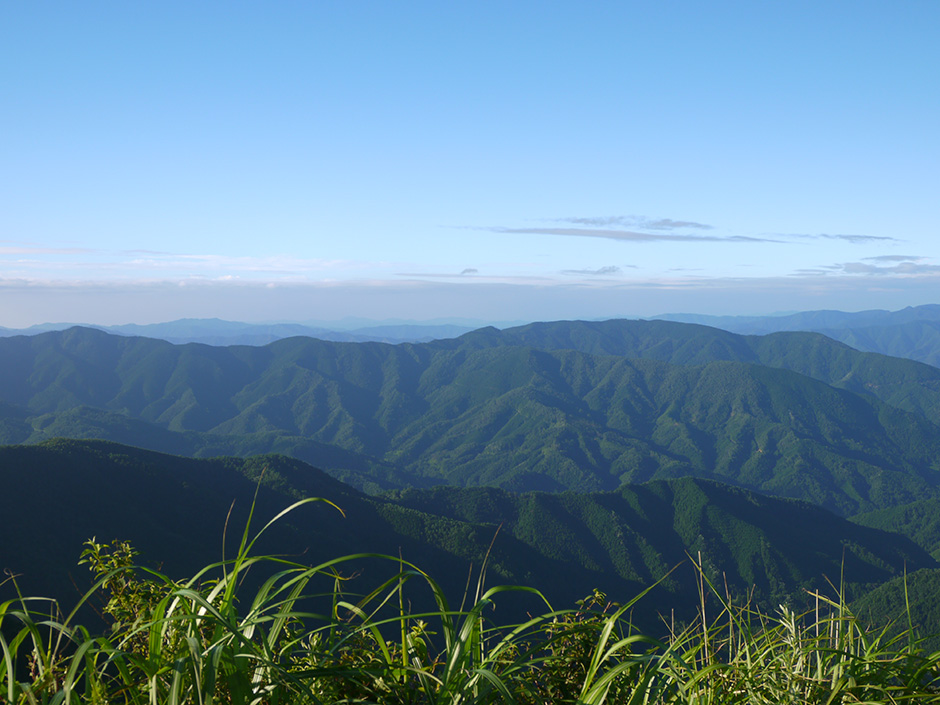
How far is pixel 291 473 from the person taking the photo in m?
133

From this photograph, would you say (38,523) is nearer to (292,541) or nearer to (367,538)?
(292,541)

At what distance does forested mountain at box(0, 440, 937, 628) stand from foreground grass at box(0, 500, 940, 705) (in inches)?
1217

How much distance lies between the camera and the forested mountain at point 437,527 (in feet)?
295

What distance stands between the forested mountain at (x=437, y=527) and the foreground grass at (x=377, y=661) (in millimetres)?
30902

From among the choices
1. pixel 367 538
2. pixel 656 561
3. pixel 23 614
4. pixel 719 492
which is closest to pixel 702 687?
pixel 23 614

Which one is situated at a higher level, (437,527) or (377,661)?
(377,661)

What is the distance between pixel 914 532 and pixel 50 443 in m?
235

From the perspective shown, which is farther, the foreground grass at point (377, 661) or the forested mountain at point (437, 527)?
the forested mountain at point (437, 527)

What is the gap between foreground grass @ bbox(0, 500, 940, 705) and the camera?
3184 mm

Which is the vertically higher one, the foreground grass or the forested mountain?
the foreground grass

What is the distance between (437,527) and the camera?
12675 cm

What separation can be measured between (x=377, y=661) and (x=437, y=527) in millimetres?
127573

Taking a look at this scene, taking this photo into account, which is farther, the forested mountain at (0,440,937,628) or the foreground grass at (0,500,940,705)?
the forested mountain at (0,440,937,628)

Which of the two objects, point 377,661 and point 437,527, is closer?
point 377,661
